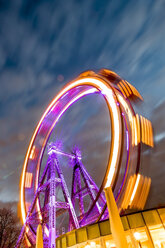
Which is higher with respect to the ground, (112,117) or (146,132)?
(112,117)

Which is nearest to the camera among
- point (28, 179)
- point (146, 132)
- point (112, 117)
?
point (112, 117)

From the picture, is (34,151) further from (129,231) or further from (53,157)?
(129,231)

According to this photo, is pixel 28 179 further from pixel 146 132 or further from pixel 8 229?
pixel 146 132

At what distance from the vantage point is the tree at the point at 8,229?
2170 cm

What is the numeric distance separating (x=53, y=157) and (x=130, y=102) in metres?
11.9

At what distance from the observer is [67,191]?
17.9 metres

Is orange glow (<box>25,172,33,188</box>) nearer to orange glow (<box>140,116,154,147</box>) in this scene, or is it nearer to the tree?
the tree

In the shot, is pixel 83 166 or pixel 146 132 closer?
pixel 146 132

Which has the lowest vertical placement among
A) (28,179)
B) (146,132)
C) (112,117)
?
(146,132)

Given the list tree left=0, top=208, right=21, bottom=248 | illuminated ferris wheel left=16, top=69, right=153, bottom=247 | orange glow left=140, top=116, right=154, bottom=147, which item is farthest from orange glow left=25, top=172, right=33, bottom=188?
orange glow left=140, top=116, right=154, bottom=147

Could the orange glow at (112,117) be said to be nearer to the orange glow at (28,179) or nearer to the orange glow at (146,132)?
the orange glow at (28,179)

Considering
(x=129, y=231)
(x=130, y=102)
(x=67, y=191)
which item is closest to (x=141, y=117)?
(x=130, y=102)

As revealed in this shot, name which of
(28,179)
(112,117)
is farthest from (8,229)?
(112,117)

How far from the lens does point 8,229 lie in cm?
2248
